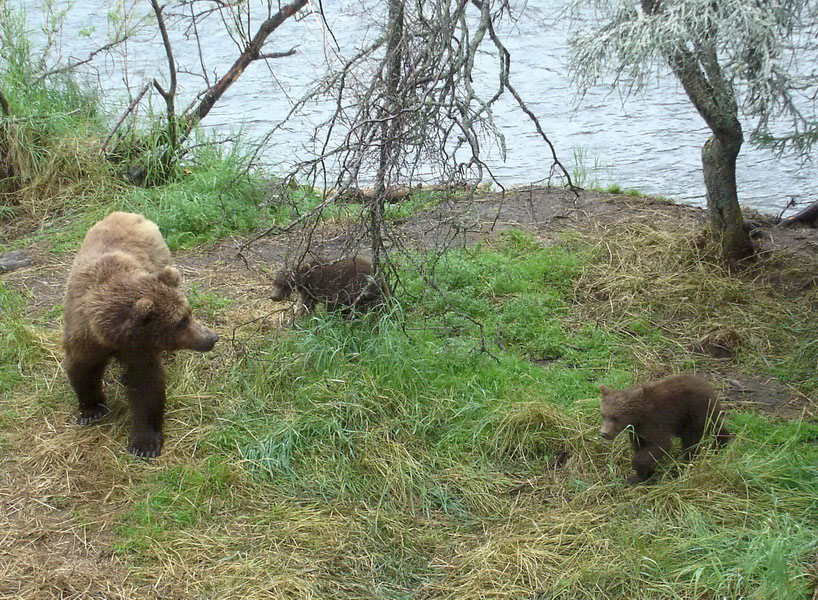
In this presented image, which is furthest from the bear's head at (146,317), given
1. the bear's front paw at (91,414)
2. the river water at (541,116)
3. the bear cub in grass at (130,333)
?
the river water at (541,116)

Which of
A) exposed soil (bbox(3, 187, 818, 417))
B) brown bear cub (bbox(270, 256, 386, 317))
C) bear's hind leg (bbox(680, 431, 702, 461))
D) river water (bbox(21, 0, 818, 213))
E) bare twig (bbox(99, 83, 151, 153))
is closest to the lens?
bear's hind leg (bbox(680, 431, 702, 461))

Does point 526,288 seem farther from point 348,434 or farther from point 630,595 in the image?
point 630,595

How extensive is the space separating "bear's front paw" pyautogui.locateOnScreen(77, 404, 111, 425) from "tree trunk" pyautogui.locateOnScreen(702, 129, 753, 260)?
4.87 meters

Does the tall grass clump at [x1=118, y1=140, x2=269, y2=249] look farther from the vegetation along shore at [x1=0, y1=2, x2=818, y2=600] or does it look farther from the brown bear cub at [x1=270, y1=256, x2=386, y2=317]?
the brown bear cub at [x1=270, y1=256, x2=386, y2=317]

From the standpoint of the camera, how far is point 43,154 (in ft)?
27.7

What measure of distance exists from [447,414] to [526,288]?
1988 mm

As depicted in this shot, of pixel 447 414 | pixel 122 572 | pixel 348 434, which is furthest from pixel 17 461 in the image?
pixel 447 414

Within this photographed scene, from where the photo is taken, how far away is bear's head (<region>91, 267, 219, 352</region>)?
453 cm

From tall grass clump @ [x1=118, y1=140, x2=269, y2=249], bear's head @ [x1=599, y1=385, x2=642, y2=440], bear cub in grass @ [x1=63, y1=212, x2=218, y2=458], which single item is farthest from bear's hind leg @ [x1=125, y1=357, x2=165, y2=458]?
tall grass clump @ [x1=118, y1=140, x2=269, y2=249]

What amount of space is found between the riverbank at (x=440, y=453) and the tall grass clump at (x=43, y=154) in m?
1.68

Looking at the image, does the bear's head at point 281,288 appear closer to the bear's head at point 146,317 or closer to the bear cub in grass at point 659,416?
the bear's head at point 146,317

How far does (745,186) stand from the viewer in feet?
33.1

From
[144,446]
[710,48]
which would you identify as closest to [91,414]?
[144,446]

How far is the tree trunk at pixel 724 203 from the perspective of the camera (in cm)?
661
